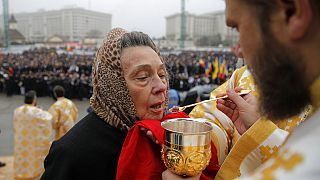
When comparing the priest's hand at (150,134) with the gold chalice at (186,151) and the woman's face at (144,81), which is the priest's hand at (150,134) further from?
the woman's face at (144,81)

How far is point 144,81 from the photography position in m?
1.37

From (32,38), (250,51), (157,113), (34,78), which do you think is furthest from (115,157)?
(32,38)

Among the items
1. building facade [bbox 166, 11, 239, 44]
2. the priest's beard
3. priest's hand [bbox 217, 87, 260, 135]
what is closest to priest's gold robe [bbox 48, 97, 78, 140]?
priest's hand [bbox 217, 87, 260, 135]

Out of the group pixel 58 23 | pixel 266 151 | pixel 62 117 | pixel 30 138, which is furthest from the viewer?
pixel 58 23

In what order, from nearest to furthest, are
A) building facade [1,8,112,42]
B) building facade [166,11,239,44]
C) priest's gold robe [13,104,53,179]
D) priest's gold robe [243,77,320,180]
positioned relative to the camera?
priest's gold robe [243,77,320,180] < priest's gold robe [13,104,53,179] < building facade [166,11,239,44] < building facade [1,8,112,42]

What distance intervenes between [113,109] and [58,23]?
88.7 meters

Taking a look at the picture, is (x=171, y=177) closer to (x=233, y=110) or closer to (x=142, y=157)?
(x=142, y=157)

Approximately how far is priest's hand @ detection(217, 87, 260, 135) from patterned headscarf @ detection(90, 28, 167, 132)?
0.37 m

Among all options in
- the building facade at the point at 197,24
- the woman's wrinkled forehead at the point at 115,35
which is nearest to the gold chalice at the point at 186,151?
the woman's wrinkled forehead at the point at 115,35

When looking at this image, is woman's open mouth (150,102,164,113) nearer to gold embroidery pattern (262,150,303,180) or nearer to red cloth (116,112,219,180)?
red cloth (116,112,219,180)

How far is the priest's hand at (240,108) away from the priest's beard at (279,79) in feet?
1.52

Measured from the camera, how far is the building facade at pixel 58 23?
3258 inches

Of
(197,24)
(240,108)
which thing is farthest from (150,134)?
(197,24)

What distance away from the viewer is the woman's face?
53.7 inches
